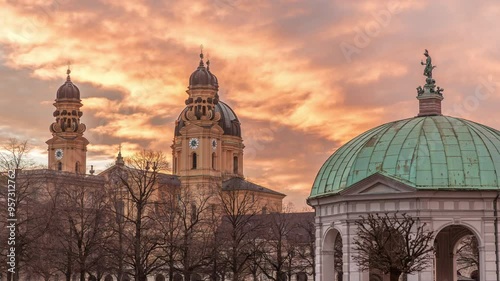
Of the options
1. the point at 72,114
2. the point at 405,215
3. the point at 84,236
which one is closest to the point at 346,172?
the point at 405,215

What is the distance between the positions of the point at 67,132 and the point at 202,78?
94.0 feet

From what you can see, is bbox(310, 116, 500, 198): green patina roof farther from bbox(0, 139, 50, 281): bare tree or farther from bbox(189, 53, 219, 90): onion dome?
bbox(189, 53, 219, 90): onion dome

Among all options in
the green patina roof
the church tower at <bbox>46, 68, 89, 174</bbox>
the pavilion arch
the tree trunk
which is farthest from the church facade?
the tree trunk

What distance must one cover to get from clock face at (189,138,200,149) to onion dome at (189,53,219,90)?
9973mm

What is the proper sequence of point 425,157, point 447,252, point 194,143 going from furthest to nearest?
point 194,143
point 447,252
point 425,157

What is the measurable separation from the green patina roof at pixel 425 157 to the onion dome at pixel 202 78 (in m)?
130

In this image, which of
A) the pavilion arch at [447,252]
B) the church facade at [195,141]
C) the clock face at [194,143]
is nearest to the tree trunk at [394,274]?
the pavilion arch at [447,252]

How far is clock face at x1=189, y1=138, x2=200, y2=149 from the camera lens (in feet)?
614

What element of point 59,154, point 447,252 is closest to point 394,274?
point 447,252

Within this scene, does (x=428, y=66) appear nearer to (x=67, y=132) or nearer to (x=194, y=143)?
(x=194, y=143)

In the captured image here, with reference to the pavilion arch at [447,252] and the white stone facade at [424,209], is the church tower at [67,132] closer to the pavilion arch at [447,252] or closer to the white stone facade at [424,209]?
the pavilion arch at [447,252]

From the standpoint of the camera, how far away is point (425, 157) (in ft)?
184

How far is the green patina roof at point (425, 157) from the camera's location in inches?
2160

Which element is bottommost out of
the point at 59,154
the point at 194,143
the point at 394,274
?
the point at 394,274
